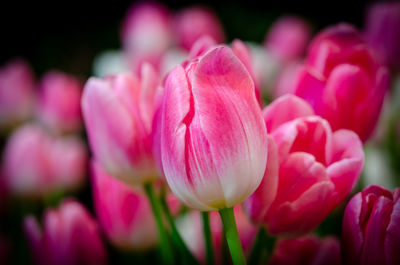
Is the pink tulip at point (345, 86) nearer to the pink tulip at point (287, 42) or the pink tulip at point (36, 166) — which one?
the pink tulip at point (36, 166)

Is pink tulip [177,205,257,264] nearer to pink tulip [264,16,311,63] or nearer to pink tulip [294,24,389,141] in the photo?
pink tulip [294,24,389,141]

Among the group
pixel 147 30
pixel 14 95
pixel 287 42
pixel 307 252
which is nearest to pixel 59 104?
pixel 14 95

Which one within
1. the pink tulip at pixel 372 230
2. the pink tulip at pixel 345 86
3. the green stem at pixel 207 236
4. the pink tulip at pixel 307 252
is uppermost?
the pink tulip at pixel 345 86

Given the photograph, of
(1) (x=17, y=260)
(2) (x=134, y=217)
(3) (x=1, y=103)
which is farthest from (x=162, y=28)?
(2) (x=134, y=217)

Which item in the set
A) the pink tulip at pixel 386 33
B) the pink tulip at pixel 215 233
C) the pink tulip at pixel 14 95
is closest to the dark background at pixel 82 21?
the pink tulip at pixel 14 95

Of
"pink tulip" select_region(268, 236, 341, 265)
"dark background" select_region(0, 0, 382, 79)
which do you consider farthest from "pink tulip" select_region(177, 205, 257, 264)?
"dark background" select_region(0, 0, 382, 79)

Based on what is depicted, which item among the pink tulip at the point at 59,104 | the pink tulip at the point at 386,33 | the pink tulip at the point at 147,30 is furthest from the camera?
the pink tulip at the point at 147,30

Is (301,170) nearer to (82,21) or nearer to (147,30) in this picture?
(147,30)
